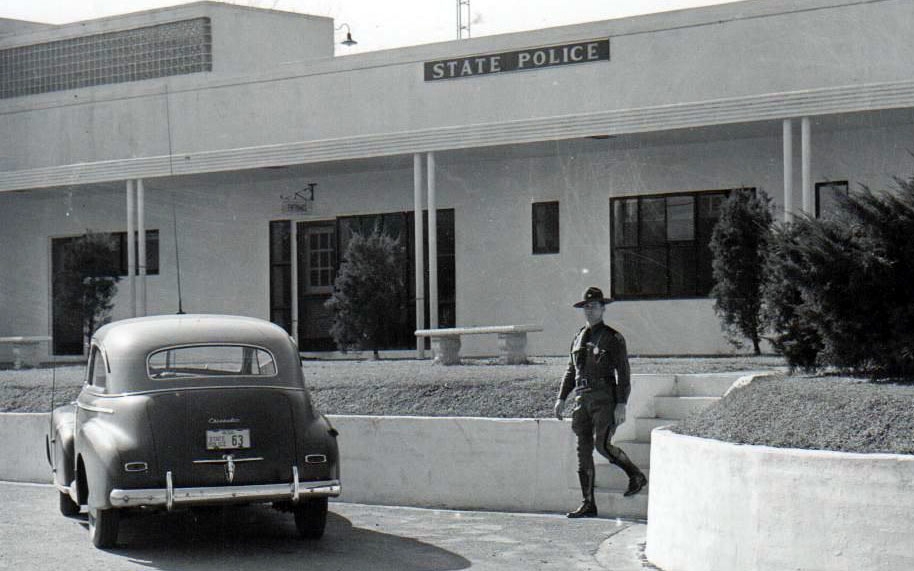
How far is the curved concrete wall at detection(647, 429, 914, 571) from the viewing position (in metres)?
7.79

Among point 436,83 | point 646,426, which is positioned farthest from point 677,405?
point 436,83

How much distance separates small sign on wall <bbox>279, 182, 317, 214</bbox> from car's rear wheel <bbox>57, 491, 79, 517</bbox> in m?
13.5

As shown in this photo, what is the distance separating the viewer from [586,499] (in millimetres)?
11500

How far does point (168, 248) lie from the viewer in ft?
88.9

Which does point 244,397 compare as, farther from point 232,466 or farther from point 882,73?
point 882,73

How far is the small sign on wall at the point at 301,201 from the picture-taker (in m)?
25.3

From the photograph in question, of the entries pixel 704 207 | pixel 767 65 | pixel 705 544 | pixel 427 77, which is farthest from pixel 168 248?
pixel 705 544

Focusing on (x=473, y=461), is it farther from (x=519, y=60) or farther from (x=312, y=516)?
(x=519, y=60)

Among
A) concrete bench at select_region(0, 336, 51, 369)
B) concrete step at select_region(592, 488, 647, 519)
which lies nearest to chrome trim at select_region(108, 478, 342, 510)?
concrete step at select_region(592, 488, 647, 519)

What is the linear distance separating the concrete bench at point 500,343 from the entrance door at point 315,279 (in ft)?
21.9

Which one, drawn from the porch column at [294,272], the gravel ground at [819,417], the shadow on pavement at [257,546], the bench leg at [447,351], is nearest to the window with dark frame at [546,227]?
the bench leg at [447,351]

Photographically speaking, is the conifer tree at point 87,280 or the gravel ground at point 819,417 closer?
the gravel ground at point 819,417

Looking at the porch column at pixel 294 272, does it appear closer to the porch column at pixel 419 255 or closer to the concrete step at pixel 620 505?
the porch column at pixel 419 255

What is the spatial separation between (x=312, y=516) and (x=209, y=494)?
1.09m
